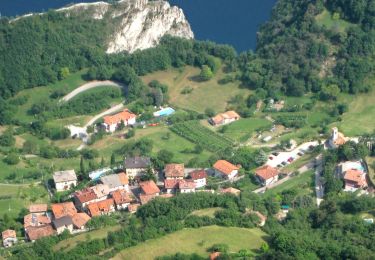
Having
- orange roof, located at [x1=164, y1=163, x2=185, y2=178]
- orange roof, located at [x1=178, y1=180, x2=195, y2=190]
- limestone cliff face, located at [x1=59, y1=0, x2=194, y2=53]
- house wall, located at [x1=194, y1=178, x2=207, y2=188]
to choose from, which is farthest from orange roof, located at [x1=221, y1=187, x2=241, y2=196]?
limestone cliff face, located at [x1=59, y1=0, x2=194, y2=53]

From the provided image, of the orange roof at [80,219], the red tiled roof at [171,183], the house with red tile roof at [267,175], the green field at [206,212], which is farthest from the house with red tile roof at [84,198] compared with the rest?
the house with red tile roof at [267,175]

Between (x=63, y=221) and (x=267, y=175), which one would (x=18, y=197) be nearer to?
(x=63, y=221)

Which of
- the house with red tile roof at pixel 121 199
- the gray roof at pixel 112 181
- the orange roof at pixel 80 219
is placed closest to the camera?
the orange roof at pixel 80 219

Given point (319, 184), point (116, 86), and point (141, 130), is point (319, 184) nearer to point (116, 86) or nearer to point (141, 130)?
point (141, 130)

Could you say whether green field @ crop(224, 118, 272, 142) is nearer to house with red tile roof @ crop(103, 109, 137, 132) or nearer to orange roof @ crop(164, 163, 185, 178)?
orange roof @ crop(164, 163, 185, 178)

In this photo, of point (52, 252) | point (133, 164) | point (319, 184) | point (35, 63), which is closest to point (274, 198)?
point (319, 184)

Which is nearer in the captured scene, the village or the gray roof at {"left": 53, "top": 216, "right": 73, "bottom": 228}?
the gray roof at {"left": 53, "top": 216, "right": 73, "bottom": 228}

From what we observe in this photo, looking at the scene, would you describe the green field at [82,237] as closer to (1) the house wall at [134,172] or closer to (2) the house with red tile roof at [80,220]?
(2) the house with red tile roof at [80,220]
